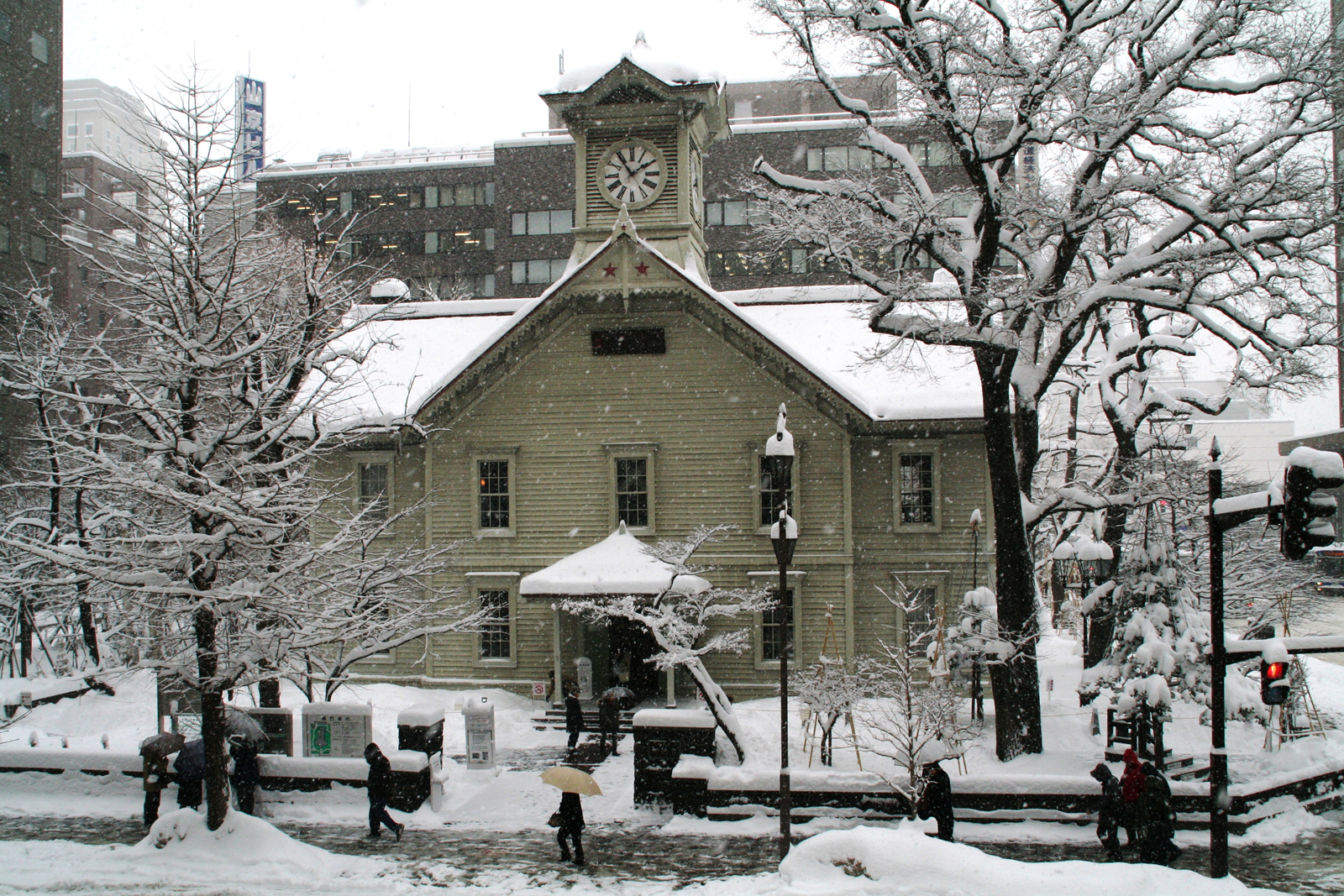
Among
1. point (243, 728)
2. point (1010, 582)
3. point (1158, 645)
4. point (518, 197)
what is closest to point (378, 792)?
point (243, 728)

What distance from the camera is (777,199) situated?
55.7ft

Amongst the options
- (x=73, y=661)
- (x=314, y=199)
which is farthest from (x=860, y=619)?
(x=314, y=199)

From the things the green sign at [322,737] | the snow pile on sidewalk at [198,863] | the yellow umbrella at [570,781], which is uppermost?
the yellow umbrella at [570,781]

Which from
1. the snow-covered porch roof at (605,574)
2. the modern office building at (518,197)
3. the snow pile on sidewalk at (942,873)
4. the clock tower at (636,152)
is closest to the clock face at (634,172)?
the clock tower at (636,152)

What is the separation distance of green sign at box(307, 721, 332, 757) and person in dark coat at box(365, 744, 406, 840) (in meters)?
3.13

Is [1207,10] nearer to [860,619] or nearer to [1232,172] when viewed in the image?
[1232,172]

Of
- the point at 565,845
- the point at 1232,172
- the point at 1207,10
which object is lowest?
the point at 565,845

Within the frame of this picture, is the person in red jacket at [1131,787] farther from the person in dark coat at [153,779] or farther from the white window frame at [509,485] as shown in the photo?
the white window frame at [509,485]

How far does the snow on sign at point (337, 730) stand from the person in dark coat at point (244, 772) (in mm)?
1888

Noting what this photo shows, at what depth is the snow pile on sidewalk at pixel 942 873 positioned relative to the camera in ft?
32.0

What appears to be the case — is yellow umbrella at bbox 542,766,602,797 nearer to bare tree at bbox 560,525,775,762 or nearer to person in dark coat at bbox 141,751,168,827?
bare tree at bbox 560,525,775,762

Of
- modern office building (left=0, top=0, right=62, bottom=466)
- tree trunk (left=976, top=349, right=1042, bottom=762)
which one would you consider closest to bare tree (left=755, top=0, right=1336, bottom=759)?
tree trunk (left=976, top=349, right=1042, bottom=762)

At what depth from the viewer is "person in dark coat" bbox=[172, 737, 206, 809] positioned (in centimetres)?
1373

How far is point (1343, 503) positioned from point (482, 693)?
54595 millimetres
